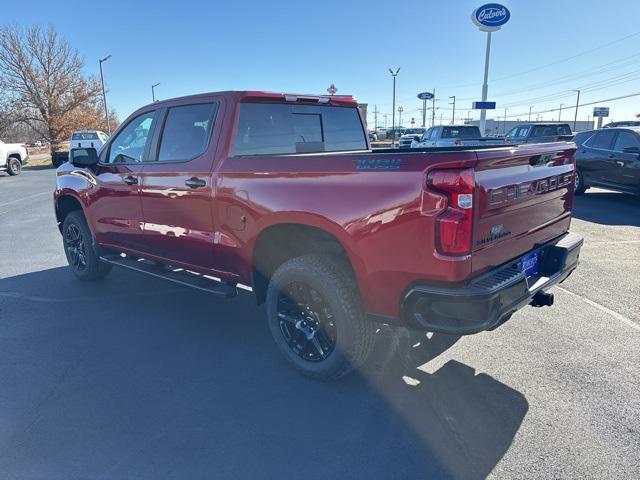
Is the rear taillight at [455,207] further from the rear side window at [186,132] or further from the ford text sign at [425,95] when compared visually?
the ford text sign at [425,95]

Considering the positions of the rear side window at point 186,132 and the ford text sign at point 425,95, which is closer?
the rear side window at point 186,132

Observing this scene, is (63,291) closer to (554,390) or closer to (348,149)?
(348,149)

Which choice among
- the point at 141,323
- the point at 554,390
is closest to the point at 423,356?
the point at 554,390

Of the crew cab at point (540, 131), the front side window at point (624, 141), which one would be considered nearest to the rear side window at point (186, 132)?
the front side window at point (624, 141)

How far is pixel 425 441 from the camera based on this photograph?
2734 mm

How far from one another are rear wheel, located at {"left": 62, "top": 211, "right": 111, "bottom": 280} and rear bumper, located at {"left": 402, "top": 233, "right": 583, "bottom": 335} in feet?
14.1

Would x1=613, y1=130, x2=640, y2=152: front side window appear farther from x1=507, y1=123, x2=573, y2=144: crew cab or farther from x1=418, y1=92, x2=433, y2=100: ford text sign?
x1=418, y1=92, x2=433, y2=100: ford text sign

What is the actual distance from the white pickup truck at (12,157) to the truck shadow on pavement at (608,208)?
23.9m

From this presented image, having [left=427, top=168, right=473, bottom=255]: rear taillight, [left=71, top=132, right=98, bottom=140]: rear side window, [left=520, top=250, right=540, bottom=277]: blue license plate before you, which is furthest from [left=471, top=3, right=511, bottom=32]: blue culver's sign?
[left=427, top=168, right=473, bottom=255]: rear taillight

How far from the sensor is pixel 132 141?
487 cm

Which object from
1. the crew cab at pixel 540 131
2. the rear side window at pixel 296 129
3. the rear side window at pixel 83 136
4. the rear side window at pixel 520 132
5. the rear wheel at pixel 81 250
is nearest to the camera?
the rear side window at pixel 296 129

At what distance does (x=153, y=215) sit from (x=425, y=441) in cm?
316

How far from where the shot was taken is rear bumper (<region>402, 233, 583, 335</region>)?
102 inches

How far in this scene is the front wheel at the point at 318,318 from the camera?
3.15 m
